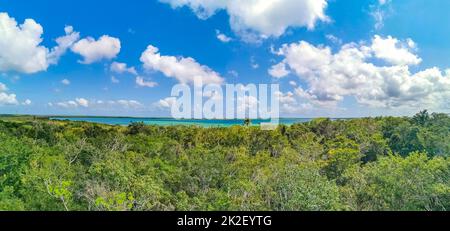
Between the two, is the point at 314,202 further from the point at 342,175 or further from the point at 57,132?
the point at 57,132

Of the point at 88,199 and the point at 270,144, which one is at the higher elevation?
the point at 270,144

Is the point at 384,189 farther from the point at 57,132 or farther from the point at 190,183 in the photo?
the point at 57,132
